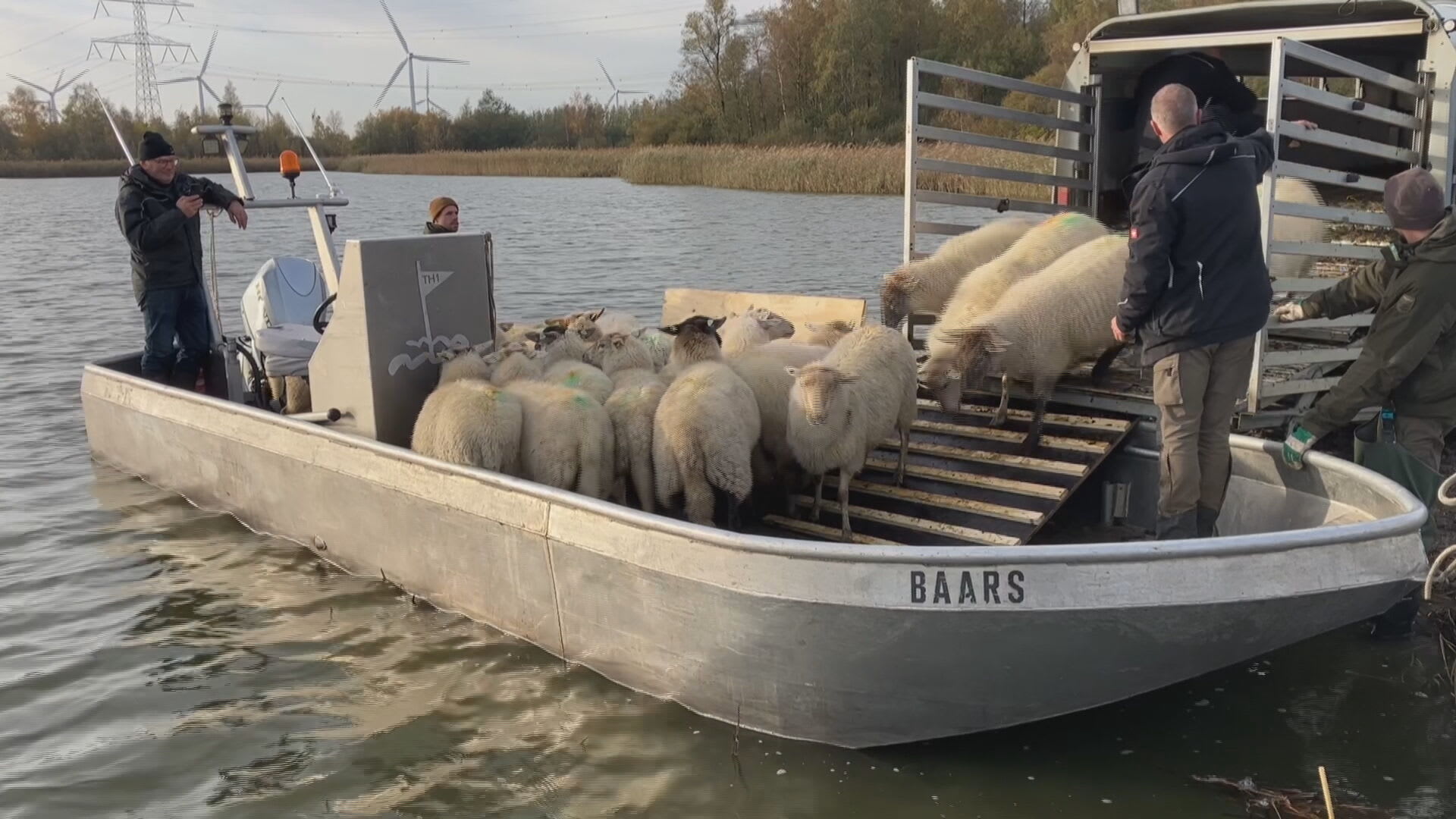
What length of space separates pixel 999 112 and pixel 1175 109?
133 inches

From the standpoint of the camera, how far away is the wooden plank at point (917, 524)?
556 cm

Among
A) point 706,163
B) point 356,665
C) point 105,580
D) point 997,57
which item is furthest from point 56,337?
point 997,57

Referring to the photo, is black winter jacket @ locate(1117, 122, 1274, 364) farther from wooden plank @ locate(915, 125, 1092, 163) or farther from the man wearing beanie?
the man wearing beanie

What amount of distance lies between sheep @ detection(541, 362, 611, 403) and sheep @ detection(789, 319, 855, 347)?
Answer: 1675 millimetres

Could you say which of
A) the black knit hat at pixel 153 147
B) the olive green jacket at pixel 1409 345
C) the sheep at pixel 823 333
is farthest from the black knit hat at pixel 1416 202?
the black knit hat at pixel 153 147

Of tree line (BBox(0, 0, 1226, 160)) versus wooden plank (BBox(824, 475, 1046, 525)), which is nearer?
wooden plank (BBox(824, 475, 1046, 525))

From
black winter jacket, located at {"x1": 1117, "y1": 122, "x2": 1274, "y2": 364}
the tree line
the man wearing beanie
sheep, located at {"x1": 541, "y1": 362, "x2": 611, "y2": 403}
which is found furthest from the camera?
the tree line

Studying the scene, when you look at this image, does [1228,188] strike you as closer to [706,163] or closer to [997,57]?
[706,163]

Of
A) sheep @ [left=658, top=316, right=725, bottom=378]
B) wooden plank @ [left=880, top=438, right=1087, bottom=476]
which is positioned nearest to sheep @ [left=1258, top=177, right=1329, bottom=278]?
wooden plank @ [left=880, top=438, right=1087, bottom=476]

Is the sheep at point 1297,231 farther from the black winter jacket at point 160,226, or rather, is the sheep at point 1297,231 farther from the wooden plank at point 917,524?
the black winter jacket at point 160,226

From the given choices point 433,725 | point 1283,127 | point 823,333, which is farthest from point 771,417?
point 1283,127

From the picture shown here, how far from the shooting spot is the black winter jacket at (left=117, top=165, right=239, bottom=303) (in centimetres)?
814

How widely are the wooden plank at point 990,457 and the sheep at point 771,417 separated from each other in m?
0.64

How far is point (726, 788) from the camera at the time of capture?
15.4 feet
